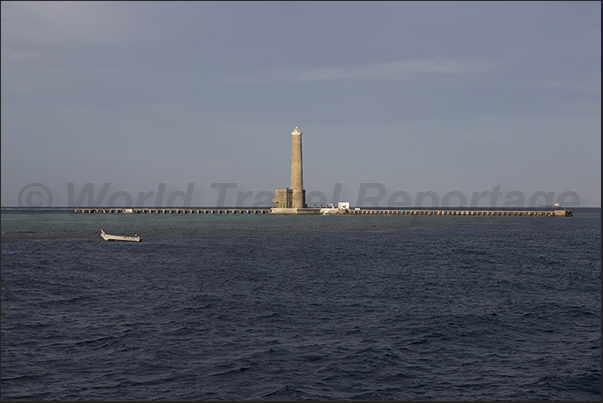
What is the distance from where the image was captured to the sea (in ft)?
62.7

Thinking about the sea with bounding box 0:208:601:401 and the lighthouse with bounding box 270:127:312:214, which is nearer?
the sea with bounding box 0:208:601:401

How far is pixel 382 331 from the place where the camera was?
26.2 metres

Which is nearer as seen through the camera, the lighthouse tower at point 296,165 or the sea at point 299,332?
the sea at point 299,332

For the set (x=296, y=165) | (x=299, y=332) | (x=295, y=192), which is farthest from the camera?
(x=295, y=192)

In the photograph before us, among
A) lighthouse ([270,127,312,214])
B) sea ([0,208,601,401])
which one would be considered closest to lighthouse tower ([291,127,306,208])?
lighthouse ([270,127,312,214])

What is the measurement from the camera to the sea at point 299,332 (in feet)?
62.7

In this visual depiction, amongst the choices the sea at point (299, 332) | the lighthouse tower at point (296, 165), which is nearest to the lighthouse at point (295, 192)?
the lighthouse tower at point (296, 165)

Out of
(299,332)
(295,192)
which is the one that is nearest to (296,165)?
(295,192)

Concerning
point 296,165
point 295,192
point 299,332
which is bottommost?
point 299,332

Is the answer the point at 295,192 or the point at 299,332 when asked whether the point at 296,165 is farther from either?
the point at 299,332

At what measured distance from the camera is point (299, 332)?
25953mm

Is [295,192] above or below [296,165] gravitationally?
below

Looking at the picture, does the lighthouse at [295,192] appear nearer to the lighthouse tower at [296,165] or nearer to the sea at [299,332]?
the lighthouse tower at [296,165]

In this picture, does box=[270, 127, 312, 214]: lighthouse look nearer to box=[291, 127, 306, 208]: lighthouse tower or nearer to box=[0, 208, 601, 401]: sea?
box=[291, 127, 306, 208]: lighthouse tower
